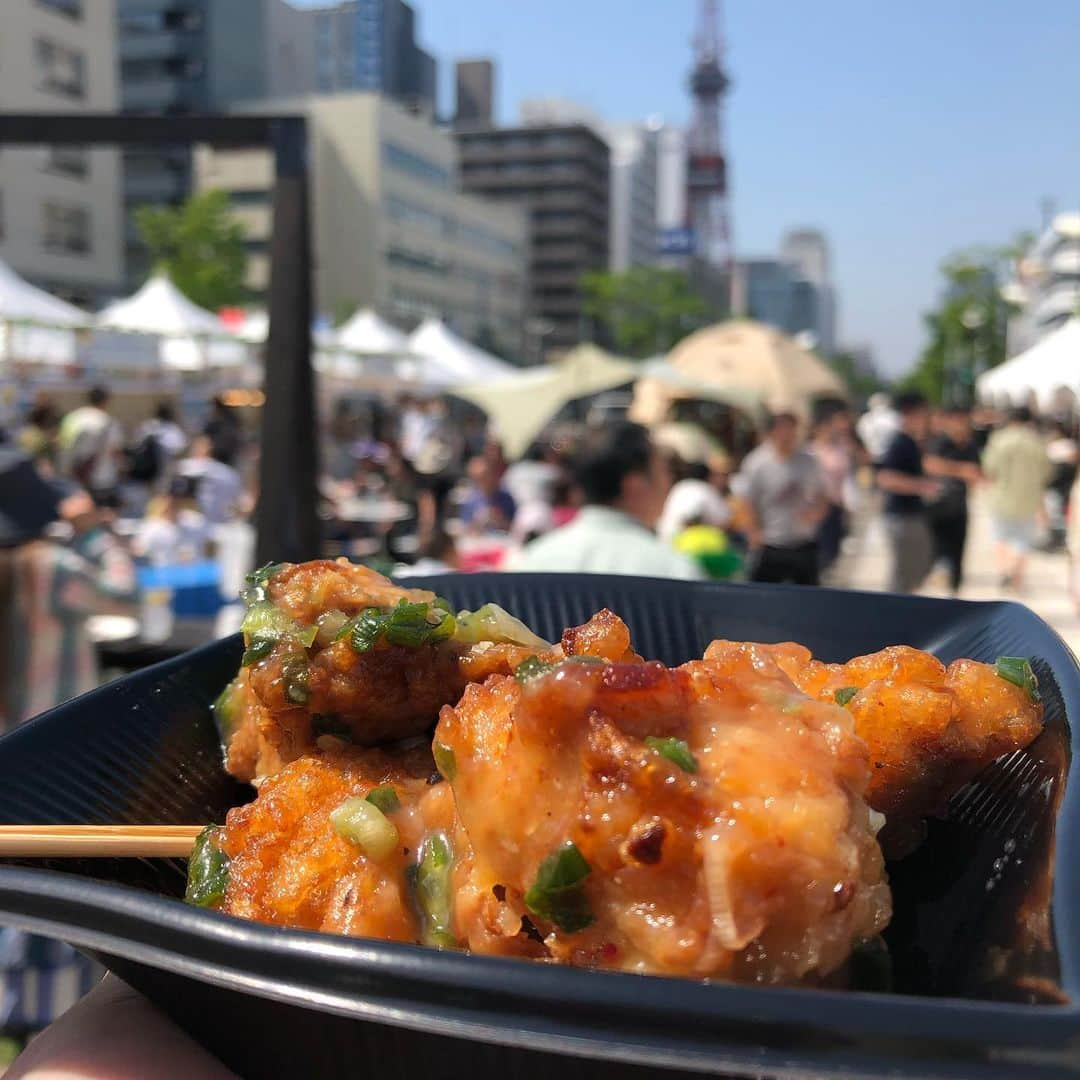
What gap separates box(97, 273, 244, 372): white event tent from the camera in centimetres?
1816

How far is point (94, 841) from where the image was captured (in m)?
1.01

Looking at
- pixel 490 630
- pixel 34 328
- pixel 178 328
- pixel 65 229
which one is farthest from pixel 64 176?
pixel 490 630

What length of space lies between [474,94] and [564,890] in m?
124

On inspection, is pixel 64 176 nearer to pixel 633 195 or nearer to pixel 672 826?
pixel 672 826

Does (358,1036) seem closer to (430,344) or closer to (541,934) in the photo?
(541,934)

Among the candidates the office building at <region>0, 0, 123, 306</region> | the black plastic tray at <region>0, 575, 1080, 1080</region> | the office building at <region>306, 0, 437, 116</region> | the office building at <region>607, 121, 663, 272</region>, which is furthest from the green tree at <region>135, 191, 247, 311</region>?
the office building at <region>607, 121, 663, 272</region>

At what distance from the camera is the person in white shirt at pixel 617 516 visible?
3.95m

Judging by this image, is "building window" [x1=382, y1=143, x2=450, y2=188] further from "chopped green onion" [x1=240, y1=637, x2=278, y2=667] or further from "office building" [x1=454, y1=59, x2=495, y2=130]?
"chopped green onion" [x1=240, y1=637, x2=278, y2=667]

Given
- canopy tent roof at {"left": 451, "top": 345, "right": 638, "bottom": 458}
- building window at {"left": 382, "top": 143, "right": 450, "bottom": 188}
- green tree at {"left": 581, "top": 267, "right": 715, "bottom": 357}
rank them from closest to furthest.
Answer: canopy tent roof at {"left": 451, "top": 345, "right": 638, "bottom": 458} < green tree at {"left": 581, "top": 267, "right": 715, "bottom": 357} < building window at {"left": 382, "top": 143, "right": 450, "bottom": 188}

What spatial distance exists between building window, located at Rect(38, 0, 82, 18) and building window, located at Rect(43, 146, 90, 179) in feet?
16.8

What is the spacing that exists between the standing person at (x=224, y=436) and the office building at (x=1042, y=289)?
36.4 metres

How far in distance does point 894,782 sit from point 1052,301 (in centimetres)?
9427

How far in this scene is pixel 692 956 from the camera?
803 millimetres

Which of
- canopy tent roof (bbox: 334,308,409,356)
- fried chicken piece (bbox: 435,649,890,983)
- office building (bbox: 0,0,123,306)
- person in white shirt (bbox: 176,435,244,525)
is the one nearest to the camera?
fried chicken piece (bbox: 435,649,890,983)
